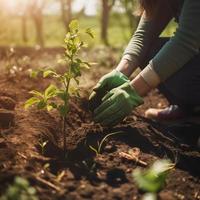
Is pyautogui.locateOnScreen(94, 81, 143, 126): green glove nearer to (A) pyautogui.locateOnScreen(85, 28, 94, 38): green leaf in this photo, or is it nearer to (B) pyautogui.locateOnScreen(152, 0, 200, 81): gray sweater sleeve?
(B) pyautogui.locateOnScreen(152, 0, 200, 81): gray sweater sleeve

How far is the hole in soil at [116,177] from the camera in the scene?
2012mm

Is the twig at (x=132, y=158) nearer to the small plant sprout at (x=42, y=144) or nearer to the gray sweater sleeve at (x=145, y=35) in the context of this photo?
the small plant sprout at (x=42, y=144)

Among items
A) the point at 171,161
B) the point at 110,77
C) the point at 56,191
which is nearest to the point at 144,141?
the point at 171,161

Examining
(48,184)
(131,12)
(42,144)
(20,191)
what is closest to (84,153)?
(42,144)

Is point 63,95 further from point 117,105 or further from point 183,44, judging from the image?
point 183,44

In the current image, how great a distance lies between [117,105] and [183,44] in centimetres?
58

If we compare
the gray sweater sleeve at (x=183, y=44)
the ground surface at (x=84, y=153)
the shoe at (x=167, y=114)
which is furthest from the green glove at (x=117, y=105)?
the shoe at (x=167, y=114)

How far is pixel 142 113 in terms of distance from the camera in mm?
3572

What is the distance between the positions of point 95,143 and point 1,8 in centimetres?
1199

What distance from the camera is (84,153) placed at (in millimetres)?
2373

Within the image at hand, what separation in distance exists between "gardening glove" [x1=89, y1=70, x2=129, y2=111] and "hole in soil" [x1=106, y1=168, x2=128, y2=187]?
30.3 inches

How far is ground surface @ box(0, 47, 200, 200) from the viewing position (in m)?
1.89

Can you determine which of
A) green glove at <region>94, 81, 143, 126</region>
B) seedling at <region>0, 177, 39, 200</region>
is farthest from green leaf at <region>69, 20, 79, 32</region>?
Answer: seedling at <region>0, 177, 39, 200</region>

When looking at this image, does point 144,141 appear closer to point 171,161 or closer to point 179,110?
point 171,161
